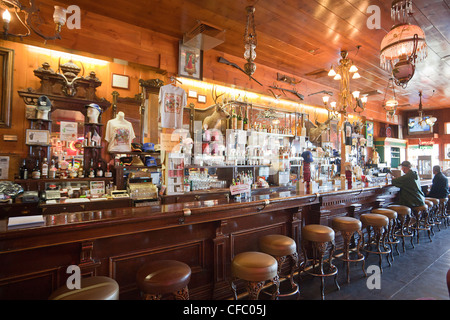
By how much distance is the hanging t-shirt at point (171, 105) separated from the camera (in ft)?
14.0

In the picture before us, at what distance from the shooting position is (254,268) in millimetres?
1980

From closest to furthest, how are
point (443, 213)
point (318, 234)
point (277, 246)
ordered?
point (277, 246) < point (318, 234) < point (443, 213)

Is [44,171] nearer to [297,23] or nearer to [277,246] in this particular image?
[277,246]

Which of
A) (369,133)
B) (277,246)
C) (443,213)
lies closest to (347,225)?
(277,246)

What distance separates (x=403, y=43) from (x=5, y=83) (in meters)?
5.44

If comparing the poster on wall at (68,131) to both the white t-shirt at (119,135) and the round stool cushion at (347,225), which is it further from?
the round stool cushion at (347,225)

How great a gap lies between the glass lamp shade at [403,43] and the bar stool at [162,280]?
3470 millimetres

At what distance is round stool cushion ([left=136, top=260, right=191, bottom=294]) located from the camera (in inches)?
66.1

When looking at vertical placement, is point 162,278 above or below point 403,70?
below

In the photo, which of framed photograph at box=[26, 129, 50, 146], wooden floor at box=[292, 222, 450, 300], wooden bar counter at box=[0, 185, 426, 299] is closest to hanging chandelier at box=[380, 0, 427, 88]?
wooden bar counter at box=[0, 185, 426, 299]

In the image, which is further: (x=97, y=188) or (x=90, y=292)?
(x=97, y=188)

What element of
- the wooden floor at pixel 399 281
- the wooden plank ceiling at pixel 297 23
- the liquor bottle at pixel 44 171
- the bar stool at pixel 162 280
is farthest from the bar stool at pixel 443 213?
the liquor bottle at pixel 44 171

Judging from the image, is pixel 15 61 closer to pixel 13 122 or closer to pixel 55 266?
pixel 13 122
